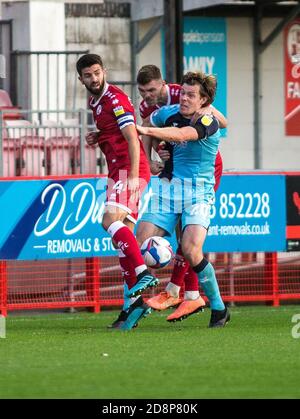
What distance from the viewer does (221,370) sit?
32.1ft

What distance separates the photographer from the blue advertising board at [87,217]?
626 inches

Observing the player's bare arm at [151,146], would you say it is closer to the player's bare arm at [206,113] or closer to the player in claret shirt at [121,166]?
the player in claret shirt at [121,166]

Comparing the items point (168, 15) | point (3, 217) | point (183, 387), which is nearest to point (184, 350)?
point (183, 387)

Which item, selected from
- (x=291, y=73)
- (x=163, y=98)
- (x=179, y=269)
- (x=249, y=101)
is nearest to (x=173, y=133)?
(x=163, y=98)

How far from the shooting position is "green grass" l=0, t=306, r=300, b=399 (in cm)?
891

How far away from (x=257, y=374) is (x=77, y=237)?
695 cm

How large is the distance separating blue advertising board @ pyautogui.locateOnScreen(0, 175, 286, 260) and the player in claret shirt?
2.96 meters

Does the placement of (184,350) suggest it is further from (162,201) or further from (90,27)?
(90,27)

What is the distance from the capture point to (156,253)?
505 inches

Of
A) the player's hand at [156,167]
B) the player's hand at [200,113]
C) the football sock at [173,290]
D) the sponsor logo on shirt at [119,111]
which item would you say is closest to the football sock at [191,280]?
the football sock at [173,290]

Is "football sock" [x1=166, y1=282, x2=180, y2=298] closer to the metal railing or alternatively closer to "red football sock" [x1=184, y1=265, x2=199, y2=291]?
"red football sock" [x1=184, y1=265, x2=199, y2=291]

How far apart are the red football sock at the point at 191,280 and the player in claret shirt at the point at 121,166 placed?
25.2 inches

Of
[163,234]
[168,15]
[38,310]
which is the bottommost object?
[38,310]

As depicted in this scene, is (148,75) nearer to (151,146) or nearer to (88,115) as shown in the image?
(151,146)
